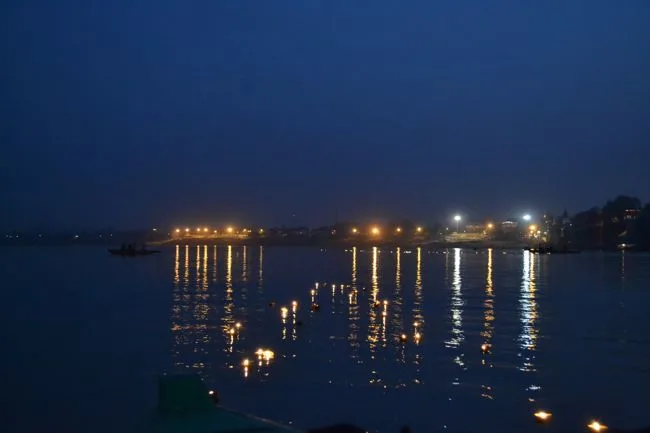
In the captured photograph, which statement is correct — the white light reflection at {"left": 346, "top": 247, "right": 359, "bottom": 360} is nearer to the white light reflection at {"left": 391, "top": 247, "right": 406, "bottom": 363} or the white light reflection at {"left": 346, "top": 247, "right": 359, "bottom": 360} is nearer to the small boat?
the white light reflection at {"left": 391, "top": 247, "right": 406, "bottom": 363}

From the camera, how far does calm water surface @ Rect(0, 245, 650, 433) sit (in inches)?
591

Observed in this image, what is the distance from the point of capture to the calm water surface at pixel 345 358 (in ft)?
49.3

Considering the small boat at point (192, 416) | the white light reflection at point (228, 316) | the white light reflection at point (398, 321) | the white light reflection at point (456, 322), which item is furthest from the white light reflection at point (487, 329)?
the small boat at point (192, 416)

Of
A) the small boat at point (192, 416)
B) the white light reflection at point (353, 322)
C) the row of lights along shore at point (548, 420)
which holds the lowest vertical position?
the row of lights along shore at point (548, 420)

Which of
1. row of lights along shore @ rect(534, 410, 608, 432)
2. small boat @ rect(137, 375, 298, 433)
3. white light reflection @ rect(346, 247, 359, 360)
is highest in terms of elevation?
small boat @ rect(137, 375, 298, 433)

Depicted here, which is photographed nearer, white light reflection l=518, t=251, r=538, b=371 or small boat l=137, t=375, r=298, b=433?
small boat l=137, t=375, r=298, b=433

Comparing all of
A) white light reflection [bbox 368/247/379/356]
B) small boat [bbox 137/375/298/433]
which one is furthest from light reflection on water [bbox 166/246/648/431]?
small boat [bbox 137/375/298/433]

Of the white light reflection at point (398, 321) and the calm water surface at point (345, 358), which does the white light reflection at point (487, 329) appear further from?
the white light reflection at point (398, 321)

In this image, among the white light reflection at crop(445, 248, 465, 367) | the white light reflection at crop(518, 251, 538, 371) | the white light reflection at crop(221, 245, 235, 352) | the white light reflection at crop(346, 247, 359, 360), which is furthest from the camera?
the white light reflection at crop(221, 245, 235, 352)

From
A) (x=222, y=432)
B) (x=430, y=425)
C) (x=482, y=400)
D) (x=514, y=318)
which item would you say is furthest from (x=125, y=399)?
(x=514, y=318)

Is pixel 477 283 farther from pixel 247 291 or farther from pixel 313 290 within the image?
pixel 247 291

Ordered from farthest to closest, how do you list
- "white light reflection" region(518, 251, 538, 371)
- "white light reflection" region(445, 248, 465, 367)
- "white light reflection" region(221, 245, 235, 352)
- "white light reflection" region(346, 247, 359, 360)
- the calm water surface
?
1. "white light reflection" region(221, 245, 235, 352)
2. "white light reflection" region(445, 248, 465, 367)
3. "white light reflection" region(346, 247, 359, 360)
4. "white light reflection" region(518, 251, 538, 371)
5. the calm water surface

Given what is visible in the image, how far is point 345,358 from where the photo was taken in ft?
67.7

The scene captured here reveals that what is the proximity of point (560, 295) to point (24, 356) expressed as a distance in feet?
102
